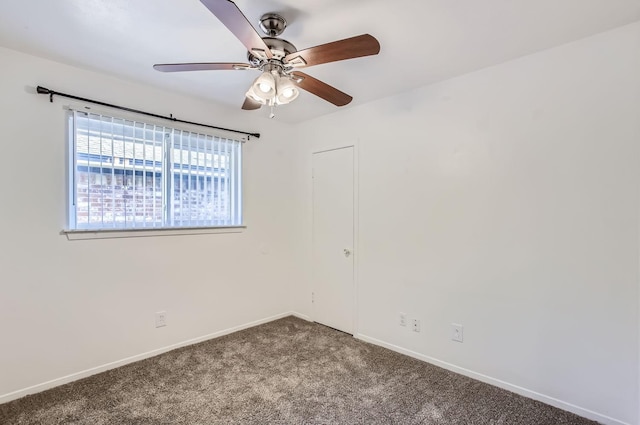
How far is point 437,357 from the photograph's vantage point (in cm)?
264

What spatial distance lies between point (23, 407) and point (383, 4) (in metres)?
3.32

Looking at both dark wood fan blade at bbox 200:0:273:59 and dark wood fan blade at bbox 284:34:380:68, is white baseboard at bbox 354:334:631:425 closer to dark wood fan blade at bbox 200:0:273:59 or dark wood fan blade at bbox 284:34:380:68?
dark wood fan blade at bbox 284:34:380:68

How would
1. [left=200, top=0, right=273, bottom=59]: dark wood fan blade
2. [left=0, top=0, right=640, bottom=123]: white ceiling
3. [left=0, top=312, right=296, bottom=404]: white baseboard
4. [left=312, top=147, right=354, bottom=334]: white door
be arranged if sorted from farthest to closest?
[left=312, top=147, right=354, bottom=334]: white door < [left=0, top=312, right=296, bottom=404]: white baseboard < [left=0, top=0, right=640, bottom=123]: white ceiling < [left=200, top=0, right=273, bottom=59]: dark wood fan blade

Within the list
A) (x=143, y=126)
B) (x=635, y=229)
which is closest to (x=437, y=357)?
(x=635, y=229)

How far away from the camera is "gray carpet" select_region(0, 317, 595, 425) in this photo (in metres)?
1.96

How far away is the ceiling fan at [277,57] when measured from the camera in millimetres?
1493

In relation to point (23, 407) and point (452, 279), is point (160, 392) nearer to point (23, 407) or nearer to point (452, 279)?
point (23, 407)

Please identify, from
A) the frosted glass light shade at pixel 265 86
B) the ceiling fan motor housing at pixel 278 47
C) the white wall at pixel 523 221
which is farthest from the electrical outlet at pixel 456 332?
the ceiling fan motor housing at pixel 278 47

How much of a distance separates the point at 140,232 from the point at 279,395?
177 centimetres

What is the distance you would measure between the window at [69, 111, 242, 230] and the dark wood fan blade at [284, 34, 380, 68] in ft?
5.54

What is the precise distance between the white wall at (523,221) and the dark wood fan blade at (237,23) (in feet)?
5.41

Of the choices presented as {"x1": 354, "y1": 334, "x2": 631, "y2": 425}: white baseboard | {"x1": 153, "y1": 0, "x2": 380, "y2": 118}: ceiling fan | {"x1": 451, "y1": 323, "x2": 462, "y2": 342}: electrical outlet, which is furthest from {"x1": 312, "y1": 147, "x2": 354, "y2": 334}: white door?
{"x1": 153, "y1": 0, "x2": 380, "y2": 118}: ceiling fan

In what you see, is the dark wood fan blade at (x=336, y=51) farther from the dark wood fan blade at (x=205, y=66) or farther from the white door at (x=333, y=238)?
the white door at (x=333, y=238)

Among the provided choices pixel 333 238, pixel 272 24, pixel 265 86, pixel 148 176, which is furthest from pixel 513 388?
pixel 148 176
